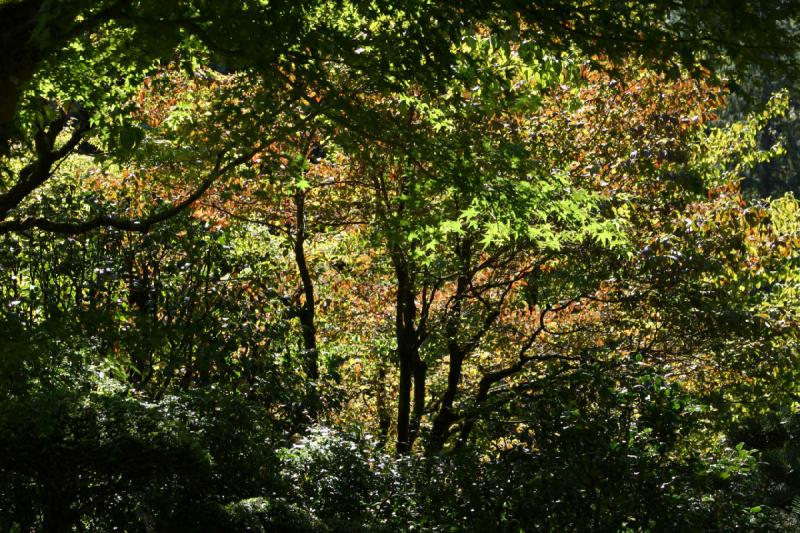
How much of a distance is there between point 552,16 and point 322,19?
3103 millimetres

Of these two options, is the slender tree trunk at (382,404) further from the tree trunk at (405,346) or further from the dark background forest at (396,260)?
the tree trunk at (405,346)

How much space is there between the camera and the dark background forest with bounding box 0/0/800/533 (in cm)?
450

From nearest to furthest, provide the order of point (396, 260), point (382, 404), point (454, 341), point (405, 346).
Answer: point (396, 260) → point (454, 341) → point (405, 346) → point (382, 404)

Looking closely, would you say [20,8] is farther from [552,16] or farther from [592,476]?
[592,476]

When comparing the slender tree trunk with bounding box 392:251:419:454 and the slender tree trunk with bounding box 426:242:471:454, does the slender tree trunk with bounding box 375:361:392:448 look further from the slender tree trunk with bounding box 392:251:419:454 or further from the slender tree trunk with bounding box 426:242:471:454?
the slender tree trunk with bounding box 426:242:471:454

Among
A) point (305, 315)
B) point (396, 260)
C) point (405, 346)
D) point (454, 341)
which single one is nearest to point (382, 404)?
point (405, 346)

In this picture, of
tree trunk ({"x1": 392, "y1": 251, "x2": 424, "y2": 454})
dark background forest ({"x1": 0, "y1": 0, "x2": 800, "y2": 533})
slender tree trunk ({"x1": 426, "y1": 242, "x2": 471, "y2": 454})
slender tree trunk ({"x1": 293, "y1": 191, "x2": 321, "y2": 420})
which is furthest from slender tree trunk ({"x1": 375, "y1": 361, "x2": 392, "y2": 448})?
slender tree trunk ({"x1": 293, "y1": 191, "x2": 321, "y2": 420})

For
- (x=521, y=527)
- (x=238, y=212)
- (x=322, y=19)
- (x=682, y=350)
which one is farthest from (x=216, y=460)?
(x=682, y=350)

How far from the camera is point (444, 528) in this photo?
6.22m

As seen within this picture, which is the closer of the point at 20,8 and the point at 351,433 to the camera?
the point at 20,8

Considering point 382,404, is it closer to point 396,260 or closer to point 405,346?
point 405,346

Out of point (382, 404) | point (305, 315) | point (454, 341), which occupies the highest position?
point (382, 404)

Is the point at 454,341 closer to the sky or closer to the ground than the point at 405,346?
closer to the ground

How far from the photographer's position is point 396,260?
10.3 metres
